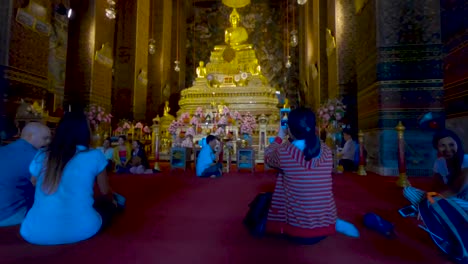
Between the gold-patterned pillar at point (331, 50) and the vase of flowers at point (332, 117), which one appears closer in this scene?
the vase of flowers at point (332, 117)

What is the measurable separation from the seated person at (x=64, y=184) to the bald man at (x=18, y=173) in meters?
0.42

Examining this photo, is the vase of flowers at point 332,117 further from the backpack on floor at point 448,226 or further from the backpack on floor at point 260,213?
the backpack on floor at point 260,213

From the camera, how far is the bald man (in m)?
1.87

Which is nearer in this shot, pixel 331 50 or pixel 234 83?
pixel 331 50

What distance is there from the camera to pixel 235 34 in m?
14.0

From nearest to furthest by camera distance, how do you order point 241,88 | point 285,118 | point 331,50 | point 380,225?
point 380,225 → point 285,118 → point 331,50 → point 241,88

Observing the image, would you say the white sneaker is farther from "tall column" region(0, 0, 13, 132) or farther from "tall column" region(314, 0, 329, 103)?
"tall column" region(314, 0, 329, 103)

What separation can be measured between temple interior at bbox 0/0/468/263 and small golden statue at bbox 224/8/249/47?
2.1 inches

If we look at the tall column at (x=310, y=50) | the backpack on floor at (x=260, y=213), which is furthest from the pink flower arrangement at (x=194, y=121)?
the backpack on floor at (x=260, y=213)

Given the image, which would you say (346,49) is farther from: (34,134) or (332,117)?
(34,134)

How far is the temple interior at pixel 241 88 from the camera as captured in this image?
2250 mm

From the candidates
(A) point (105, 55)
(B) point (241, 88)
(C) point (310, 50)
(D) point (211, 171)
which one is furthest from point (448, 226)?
(C) point (310, 50)

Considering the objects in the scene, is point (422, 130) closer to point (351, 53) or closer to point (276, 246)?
point (351, 53)

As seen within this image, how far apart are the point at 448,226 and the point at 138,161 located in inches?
207
